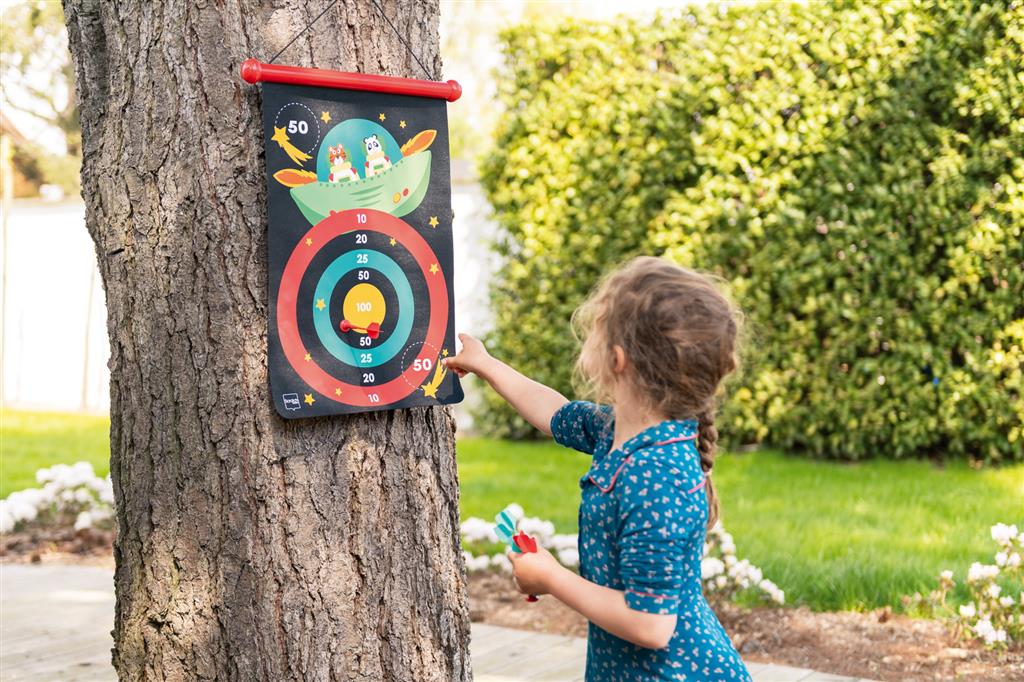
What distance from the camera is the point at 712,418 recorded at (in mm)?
1879

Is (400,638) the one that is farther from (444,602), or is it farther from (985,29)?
(985,29)

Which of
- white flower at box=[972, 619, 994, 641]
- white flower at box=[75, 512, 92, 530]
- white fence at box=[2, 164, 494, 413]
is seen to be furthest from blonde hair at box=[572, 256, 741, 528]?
white fence at box=[2, 164, 494, 413]

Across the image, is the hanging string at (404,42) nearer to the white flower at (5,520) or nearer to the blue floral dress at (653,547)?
the blue floral dress at (653,547)

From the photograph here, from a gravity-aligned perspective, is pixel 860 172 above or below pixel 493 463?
above

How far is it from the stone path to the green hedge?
2929 millimetres

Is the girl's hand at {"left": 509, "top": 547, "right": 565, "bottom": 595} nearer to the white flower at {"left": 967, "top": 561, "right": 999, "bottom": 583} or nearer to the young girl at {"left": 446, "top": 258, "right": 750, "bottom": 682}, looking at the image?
the young girl at {"left": 446, "top": 258, "right": 750, "bottom": 682}

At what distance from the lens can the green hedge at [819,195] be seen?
6246mm

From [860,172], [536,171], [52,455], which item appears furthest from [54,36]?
[860,172]

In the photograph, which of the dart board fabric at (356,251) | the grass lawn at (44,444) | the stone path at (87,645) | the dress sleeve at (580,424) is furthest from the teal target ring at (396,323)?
the grass lawn at (44,444)

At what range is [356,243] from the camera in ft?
7.04

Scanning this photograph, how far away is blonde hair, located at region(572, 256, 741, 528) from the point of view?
1.78m

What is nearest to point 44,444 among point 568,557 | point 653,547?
point 568,557

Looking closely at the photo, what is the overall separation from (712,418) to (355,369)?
2.26ft

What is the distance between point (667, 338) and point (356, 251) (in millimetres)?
674
